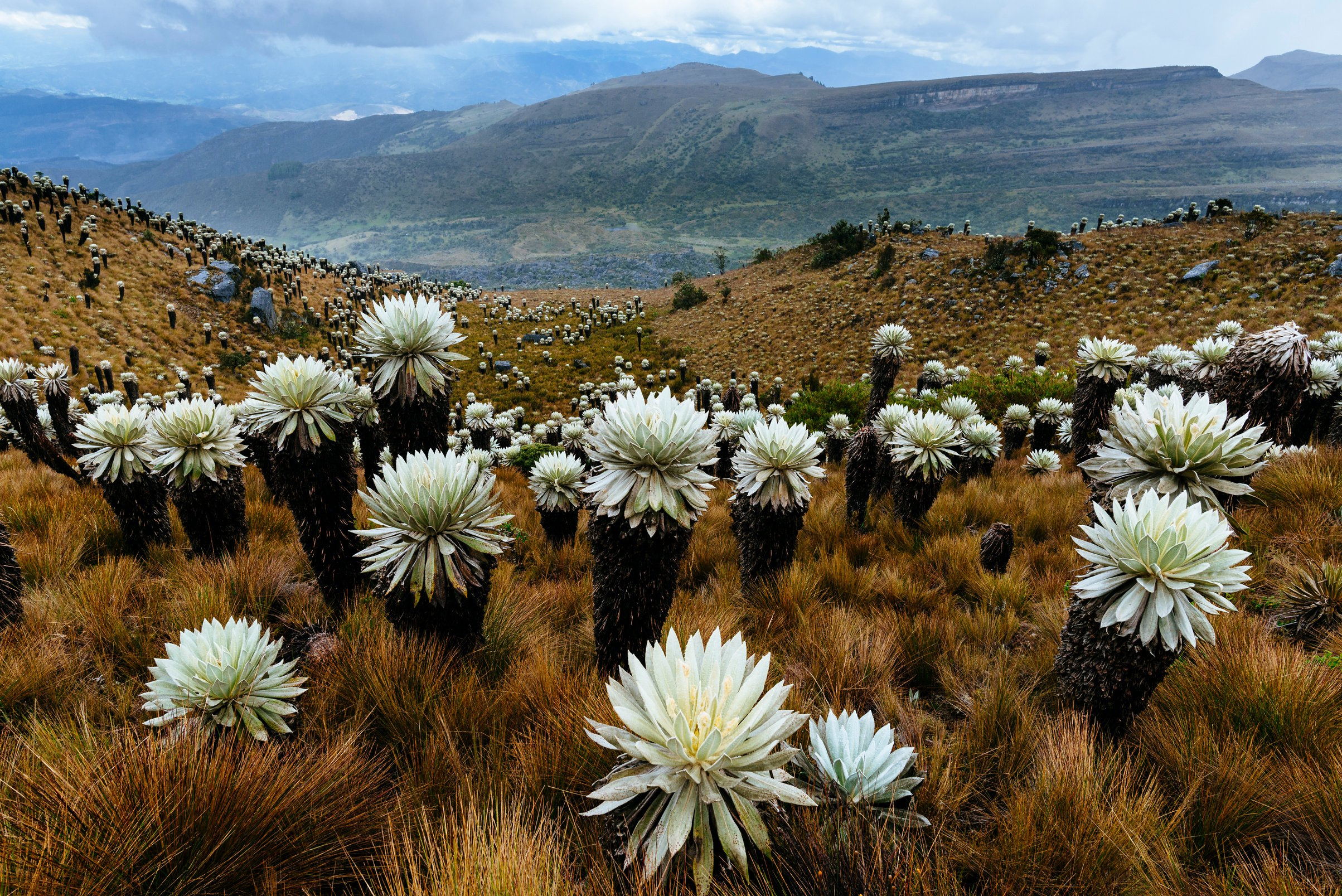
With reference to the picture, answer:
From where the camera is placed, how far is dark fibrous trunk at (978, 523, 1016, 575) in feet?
14.6

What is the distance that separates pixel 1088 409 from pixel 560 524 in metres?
6.47

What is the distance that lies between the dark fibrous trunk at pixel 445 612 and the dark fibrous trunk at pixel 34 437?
20.9 feet

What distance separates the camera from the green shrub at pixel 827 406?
36.8 ft

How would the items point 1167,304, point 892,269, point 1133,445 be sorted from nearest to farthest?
point 1133,445 < point 1167,304 < point 892,269

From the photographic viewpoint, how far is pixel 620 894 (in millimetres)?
1633

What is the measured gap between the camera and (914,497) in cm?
563

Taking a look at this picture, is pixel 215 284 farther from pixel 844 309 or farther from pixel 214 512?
pixel 214 512

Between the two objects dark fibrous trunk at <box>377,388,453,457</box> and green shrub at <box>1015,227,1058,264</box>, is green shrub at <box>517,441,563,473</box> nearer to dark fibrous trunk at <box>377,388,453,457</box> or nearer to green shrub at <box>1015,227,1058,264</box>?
dark fibrous trunk at <box>377,388,453,457</box>

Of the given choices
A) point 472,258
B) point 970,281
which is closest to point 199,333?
point 970,281

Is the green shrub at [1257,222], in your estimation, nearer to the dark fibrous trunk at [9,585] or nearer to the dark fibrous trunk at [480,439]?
the dark fibrous trunk at [480,439]

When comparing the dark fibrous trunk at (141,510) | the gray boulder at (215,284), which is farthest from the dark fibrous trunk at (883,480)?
the gray boulder at (215,284)

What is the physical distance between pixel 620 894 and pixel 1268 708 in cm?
294

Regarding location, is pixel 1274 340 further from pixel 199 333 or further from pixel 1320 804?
pixel 199 333

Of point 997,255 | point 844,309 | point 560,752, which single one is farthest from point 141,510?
point 997,255
